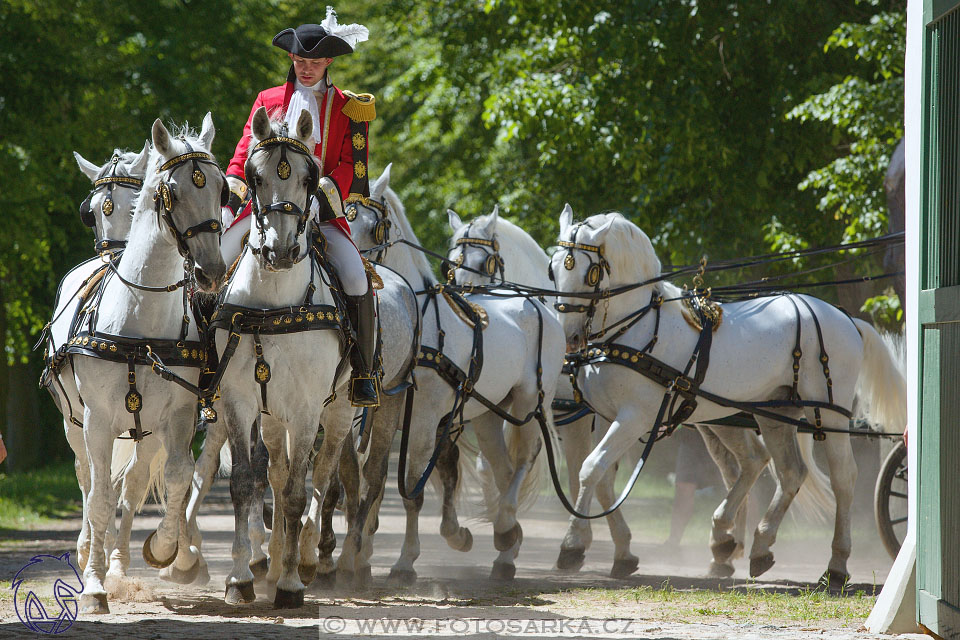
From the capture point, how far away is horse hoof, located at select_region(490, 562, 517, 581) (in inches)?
313

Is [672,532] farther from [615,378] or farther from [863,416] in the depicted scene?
[615,378]

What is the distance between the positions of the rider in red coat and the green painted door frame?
2937mm

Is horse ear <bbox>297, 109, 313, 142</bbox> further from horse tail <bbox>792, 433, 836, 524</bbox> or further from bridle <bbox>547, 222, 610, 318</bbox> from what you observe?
horse tail <bbox>792, 433, 836, 524</bbox>

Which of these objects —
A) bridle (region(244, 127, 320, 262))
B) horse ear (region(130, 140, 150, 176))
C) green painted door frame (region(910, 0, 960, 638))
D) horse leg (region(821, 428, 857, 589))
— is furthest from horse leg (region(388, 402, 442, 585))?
green painted door frame (region(910, 0, 960, 638))

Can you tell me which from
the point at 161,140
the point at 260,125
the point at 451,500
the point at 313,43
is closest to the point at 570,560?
the point at 451,500

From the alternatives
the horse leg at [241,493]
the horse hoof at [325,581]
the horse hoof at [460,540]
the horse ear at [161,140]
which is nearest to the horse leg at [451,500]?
the horse hoof at [460,540]

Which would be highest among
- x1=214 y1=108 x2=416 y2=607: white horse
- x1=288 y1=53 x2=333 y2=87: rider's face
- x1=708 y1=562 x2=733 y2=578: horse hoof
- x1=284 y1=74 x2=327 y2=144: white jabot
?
x1=288 y1=53 x2=333 y2=87: rider's face

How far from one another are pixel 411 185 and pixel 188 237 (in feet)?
55.2

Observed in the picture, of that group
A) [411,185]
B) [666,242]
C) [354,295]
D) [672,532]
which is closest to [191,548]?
[354,295]

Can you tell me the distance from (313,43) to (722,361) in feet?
12.8

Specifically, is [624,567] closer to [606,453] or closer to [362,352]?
[606,453]

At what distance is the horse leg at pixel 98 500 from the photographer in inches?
214

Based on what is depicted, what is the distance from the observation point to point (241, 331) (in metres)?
5.57

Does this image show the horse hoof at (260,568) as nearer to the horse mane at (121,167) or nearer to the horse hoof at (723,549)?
the horse mane at (121,167)
